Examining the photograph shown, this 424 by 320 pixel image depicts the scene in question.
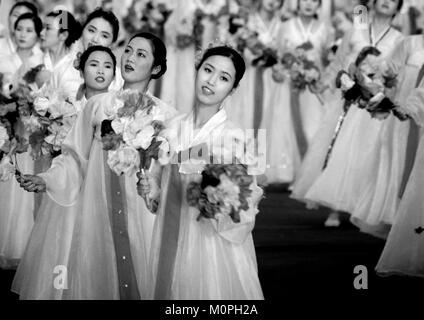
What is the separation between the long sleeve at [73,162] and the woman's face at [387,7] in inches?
142

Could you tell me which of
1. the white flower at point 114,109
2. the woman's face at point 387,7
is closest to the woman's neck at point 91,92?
the white flower at point 114,109

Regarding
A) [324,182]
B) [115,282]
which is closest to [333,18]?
[324,182]

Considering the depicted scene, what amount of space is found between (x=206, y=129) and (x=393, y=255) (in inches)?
77.1

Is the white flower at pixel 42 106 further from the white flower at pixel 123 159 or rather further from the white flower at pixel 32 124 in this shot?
the white flower at pixel 123 159

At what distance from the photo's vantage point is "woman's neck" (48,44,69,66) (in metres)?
6.80

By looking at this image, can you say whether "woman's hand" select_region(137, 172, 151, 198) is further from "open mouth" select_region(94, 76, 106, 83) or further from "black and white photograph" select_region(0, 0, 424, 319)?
"open mouth" select_region(94, 76, 106, 83)

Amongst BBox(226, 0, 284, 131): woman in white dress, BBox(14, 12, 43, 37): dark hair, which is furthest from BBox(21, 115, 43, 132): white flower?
BBox(226, 0, 284, 131): woman in white dress

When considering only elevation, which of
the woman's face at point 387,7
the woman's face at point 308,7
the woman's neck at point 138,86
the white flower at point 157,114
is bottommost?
the white flower at point 157,114

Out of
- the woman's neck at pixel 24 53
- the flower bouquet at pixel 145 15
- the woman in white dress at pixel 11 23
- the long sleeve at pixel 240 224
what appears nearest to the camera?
the long sleeve at pixel 240 224

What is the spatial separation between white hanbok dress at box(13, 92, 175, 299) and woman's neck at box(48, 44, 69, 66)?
1.91 metres

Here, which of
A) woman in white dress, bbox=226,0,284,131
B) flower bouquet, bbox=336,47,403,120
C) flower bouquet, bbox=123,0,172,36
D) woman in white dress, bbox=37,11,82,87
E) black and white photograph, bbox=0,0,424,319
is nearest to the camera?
black and white photograph, bbox=0,0,424,319

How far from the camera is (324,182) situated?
25.7ft

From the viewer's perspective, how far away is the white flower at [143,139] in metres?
4.46
